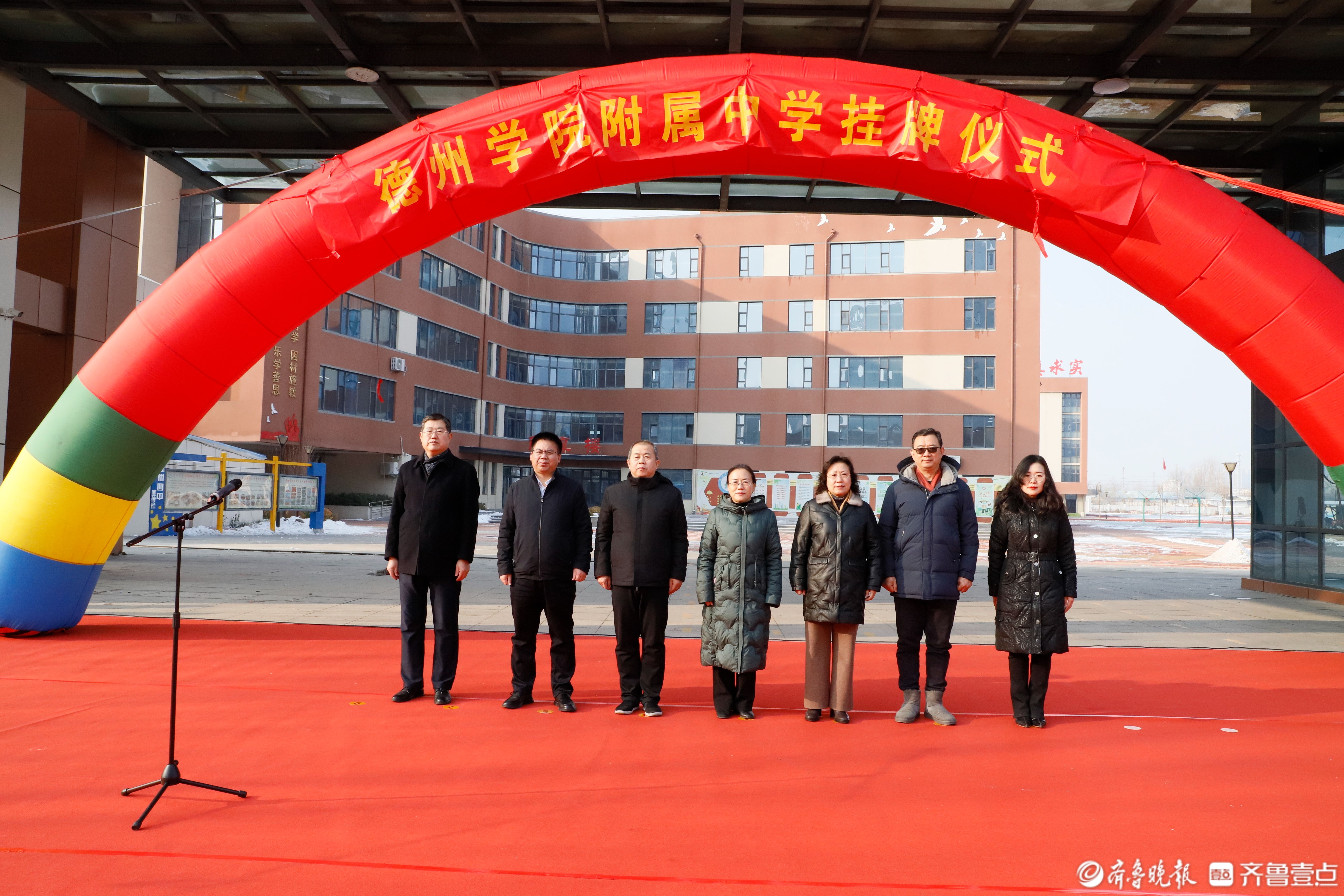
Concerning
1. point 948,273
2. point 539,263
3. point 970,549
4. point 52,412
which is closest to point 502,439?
point 539,263

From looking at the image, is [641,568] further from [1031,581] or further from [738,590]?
[1031,581]

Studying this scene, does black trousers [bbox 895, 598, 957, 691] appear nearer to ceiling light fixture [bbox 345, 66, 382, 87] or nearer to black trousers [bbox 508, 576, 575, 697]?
black trousers [bbox 508, 576, 575, 697]

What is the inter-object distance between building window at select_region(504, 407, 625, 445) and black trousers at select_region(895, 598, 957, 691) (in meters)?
38.8

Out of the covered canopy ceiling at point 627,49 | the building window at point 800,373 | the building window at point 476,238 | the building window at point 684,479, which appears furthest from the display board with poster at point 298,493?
the building window at point 800,373

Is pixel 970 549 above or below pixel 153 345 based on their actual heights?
below

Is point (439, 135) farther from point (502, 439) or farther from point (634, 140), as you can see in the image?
point (502, 439)

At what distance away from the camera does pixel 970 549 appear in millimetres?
5578

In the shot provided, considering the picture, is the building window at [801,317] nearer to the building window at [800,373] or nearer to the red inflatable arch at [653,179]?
the building window at [800,373]

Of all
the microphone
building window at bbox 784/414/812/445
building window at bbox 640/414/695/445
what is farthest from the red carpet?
building window at bbox 640/414/695/445

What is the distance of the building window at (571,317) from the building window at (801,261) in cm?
892

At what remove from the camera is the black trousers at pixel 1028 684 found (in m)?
5.37

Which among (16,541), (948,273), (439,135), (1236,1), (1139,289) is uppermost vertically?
(948,273)

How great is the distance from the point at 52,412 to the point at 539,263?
126 feet

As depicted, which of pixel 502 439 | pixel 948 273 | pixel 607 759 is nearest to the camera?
pixel 607 759
